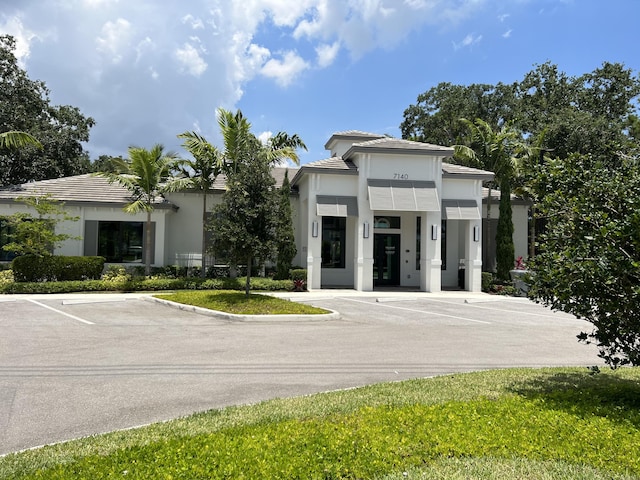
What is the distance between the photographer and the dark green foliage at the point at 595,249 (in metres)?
4.94

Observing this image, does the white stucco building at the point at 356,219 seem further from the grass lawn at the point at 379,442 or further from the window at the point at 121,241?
the grass lawn at the point at 379,442

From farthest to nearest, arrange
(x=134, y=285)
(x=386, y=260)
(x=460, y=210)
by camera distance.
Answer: (x=386, y=260), (x=460, y=210), (x=134, y=285)

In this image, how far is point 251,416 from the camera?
4.91m

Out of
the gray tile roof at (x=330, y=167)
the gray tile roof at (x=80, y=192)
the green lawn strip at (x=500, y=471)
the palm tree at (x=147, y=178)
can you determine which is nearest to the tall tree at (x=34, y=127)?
the gray tile roof at (x=80, y=192)

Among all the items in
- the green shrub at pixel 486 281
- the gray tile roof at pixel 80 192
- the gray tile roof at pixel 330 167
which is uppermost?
the gray tile roof at pixel 330 167

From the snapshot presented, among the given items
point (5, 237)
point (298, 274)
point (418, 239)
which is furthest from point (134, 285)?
point (418, 239)

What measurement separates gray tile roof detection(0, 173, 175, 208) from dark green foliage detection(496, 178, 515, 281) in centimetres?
1592

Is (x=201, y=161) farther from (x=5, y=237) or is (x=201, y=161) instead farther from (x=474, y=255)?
(x=474, y=255)

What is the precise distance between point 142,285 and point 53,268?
364cm

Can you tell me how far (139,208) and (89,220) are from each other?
320 centimetres

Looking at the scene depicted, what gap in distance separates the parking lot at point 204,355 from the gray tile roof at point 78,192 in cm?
744

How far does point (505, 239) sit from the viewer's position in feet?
74.5

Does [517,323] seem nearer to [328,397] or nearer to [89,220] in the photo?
[328,397]

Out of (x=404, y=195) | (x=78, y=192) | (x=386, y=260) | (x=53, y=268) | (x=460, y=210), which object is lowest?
(x=53, y=268)
